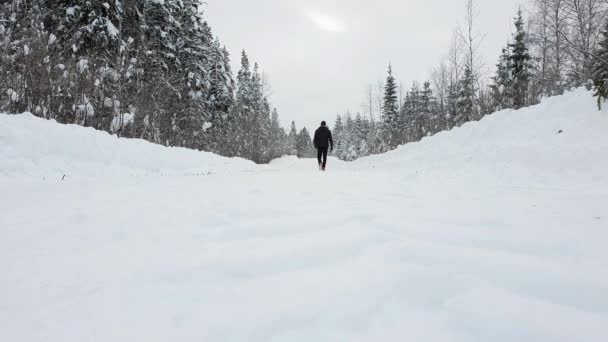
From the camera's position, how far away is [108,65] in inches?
414

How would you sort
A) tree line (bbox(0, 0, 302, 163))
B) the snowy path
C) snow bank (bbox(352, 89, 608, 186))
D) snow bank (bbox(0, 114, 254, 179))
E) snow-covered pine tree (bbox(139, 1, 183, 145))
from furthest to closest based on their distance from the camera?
1. snow-covered pine tree (bbox(139, 1, 183, 145))
2. tree line (bbox(0, 0, 302, 163))
3. snow bank (bbox(352, 89, 608, 186))
4. snow bank (bbox(0, 114, 254, 179))
5. the snowy path

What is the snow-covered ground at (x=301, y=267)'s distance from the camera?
1046 millimetres

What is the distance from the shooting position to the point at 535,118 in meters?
8.38

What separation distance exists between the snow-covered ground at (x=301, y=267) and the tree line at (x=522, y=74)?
7.17 meters

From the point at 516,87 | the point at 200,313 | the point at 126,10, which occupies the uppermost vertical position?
the point at 126,10

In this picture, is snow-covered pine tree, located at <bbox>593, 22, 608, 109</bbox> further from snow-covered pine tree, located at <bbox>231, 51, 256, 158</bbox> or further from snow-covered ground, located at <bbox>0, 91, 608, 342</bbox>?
snow-covered pine tree, located at <bbox>231, 51, 256, 158</bbox>

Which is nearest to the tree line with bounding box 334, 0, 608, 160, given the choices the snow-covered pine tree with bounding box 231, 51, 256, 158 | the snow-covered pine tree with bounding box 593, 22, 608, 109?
the snow-covered pine tree with bounding box 593, 22, 608, 109

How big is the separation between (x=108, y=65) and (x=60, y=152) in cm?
654

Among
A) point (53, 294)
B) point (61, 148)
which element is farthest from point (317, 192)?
point (61, 148)

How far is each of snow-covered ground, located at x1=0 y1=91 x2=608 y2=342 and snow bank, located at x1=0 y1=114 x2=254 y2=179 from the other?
170 centimetres

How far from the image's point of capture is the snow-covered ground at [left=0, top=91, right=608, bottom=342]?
105 centimetres

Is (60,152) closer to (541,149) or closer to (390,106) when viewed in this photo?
(541,149)

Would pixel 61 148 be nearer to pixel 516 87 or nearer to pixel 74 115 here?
pixel 74 115

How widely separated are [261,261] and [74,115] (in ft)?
32.4
